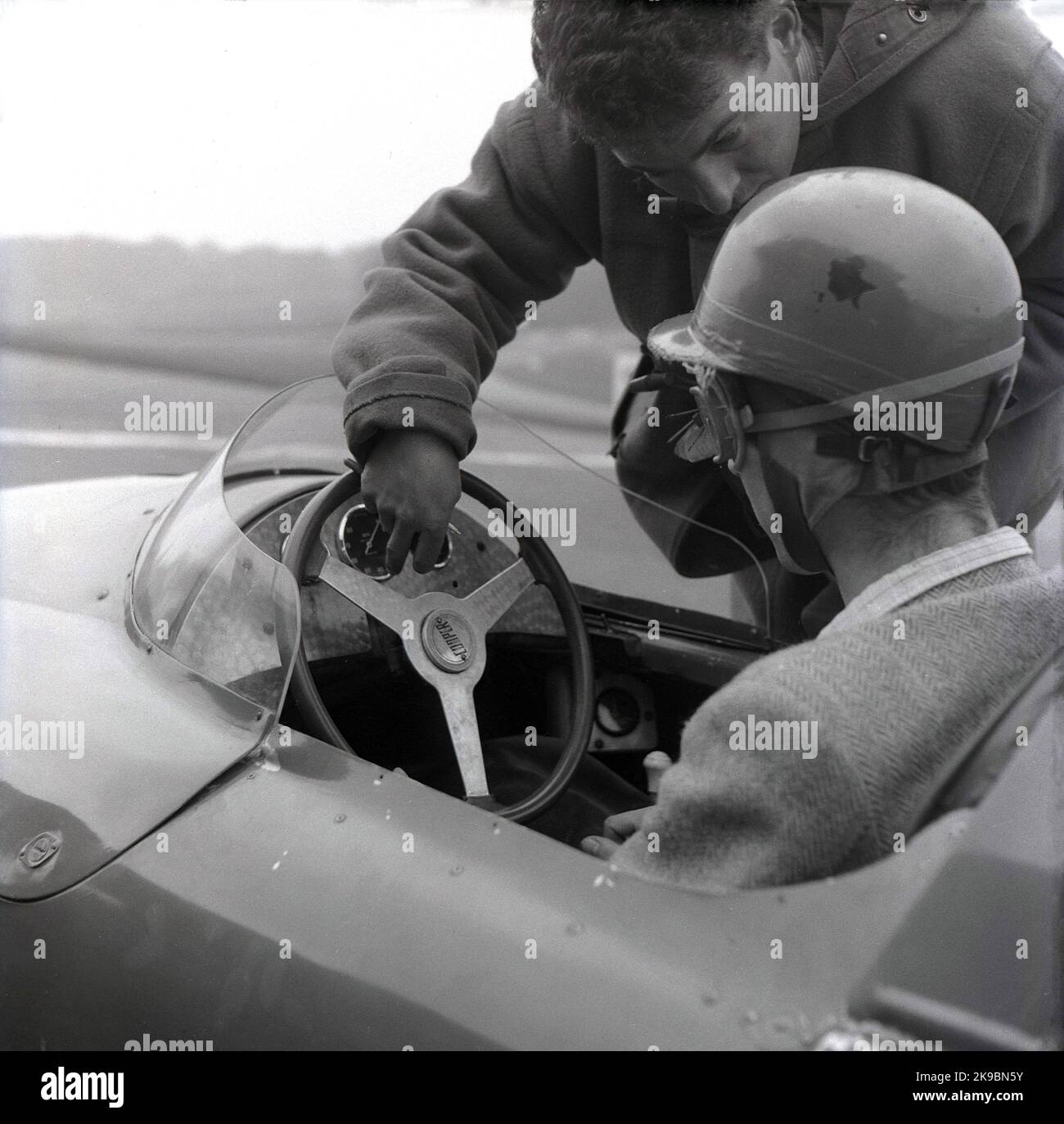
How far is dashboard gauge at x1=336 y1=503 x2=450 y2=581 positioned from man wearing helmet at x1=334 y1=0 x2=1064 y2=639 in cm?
7

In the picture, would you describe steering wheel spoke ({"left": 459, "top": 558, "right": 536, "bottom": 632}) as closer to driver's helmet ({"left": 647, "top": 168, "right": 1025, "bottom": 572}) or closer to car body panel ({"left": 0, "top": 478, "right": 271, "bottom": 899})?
car body panel ({"left": 0, "top": 478, "right": 271, "bottom": 899})

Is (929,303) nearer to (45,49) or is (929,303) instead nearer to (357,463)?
(357,463)

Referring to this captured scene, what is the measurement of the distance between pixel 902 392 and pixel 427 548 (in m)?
0.85

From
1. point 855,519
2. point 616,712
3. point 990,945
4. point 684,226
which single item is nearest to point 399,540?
point 616,712

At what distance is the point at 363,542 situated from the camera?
217 centimetres

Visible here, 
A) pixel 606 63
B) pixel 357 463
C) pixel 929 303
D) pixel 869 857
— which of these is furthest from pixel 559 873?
pixel 606 63

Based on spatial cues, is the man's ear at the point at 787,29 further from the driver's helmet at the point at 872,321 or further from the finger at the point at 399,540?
the finger at the point at 399,540

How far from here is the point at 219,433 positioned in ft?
29.8

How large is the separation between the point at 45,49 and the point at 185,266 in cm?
1392

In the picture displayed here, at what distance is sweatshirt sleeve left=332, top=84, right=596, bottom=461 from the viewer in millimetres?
2375

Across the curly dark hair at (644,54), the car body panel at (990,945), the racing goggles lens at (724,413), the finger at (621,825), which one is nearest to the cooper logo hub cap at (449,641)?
the finger at (621,825)

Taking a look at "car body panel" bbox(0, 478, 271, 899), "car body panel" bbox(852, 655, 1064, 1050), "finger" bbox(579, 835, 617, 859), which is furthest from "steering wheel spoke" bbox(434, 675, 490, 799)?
"car body panel" bbox(852, 655, 1064, 1050)

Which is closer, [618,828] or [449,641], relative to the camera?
[618,828]

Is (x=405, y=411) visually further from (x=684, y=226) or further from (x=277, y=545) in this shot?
(x=684, y=226)
